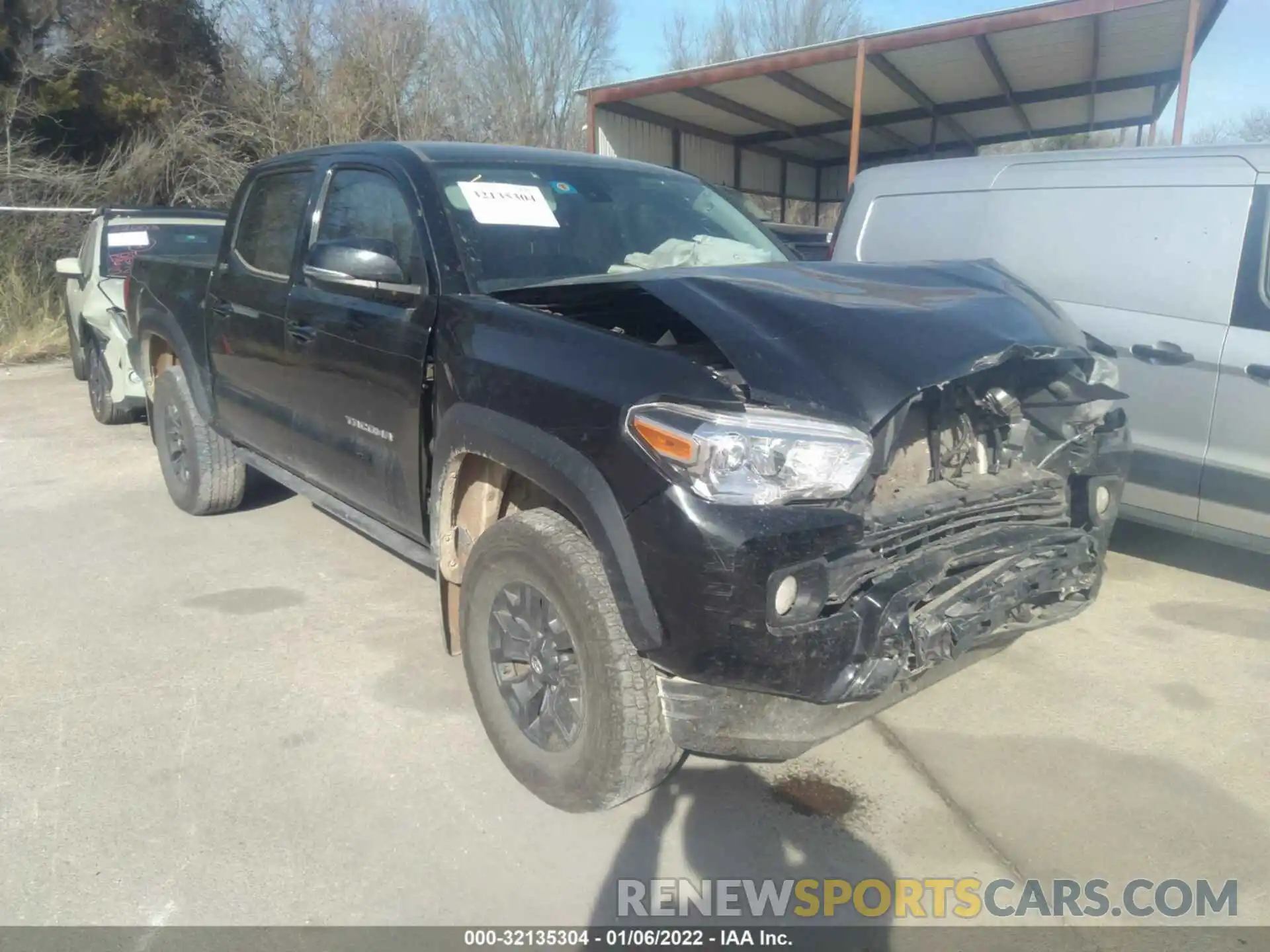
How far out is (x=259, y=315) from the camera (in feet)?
14.4

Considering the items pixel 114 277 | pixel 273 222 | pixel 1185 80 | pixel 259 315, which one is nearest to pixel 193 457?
pixel 259 315

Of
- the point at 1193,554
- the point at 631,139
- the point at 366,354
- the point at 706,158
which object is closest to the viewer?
the point at 366,354

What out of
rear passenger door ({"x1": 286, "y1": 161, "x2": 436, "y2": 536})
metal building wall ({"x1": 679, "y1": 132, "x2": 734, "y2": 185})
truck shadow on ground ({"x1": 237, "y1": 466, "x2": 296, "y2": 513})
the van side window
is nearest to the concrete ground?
rear passenger door ({"x1": 286, "y1": 161, "x2": 436, "y2": 536})

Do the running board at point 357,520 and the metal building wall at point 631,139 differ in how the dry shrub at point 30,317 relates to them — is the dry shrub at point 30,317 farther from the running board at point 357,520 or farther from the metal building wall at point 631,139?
the running board at point 357,520

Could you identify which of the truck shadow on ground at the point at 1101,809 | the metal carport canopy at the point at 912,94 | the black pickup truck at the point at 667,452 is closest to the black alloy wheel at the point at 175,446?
the black pickup truck at the point at 667,452

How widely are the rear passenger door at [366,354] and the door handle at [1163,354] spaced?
10.7 feet

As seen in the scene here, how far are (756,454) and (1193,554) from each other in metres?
4.03

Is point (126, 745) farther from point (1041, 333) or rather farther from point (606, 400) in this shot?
point (1041, 333)

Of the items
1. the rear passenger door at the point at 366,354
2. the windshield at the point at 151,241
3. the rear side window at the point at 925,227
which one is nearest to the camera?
the rear passenger door at the point at 366,354

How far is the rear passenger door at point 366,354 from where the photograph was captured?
133 inches

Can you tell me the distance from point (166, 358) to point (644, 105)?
28.2 ft

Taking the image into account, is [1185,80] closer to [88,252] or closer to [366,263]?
[366,263]

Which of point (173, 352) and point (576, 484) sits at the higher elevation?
point (576, 484)

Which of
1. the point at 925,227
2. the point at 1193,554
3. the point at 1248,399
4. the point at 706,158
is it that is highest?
the point at 706,158
